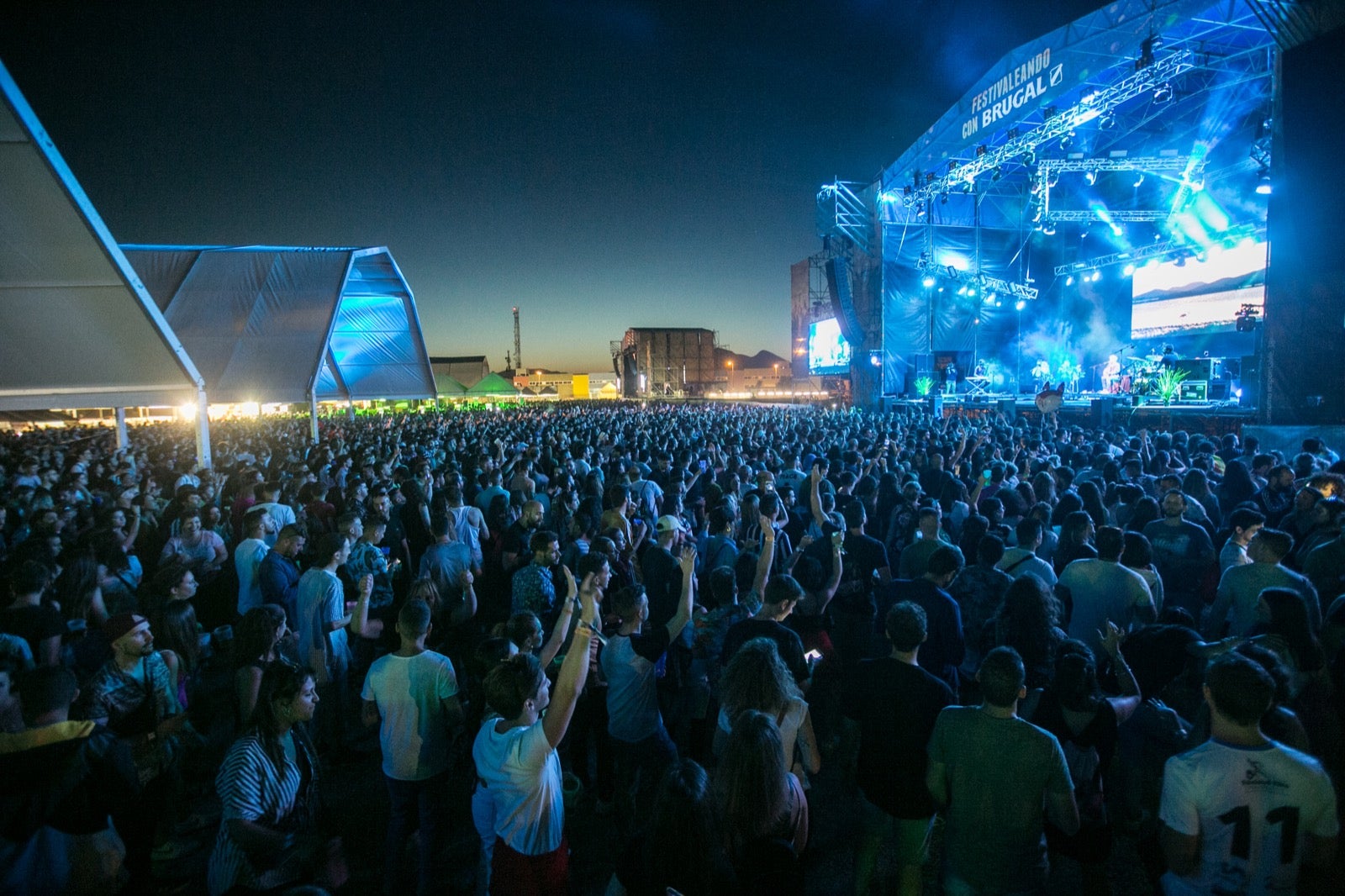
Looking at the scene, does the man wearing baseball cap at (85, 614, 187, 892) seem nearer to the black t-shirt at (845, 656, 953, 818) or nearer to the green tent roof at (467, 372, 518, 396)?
the black t-shirt at (845, 656, 953, 818)

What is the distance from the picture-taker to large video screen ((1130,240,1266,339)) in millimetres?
20656

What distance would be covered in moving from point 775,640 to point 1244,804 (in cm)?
166

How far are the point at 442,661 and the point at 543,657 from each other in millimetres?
467

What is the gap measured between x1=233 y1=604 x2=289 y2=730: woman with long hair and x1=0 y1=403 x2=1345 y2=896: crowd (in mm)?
17

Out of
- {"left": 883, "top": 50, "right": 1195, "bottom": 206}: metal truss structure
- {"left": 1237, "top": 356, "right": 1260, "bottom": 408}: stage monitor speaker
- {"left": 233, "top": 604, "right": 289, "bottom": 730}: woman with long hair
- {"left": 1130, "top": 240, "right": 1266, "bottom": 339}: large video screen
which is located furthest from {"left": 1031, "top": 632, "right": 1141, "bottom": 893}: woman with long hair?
{"left": 1130, "top": 240, "right": 1266, "bottom": 339}: large video screen

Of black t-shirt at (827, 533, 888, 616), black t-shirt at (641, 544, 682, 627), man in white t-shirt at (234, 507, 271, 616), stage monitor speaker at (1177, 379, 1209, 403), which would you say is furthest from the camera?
stage monitor speaker at (1177, 379, 1209, 403)

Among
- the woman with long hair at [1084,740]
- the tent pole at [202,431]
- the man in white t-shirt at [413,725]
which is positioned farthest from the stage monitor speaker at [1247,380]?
the tent pole at [202,431]

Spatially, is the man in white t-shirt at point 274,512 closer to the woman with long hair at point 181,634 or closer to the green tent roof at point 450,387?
the woman with long hair at point 181,634

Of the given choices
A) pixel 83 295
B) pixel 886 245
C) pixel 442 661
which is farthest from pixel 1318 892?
pixel 886 245

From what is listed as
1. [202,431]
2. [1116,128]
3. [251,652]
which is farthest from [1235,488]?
[1116,128]

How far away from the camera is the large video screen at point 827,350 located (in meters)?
33.6

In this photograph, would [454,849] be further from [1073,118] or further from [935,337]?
[935,337]

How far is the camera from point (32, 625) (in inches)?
134

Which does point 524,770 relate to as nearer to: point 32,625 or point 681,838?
point 681,838
